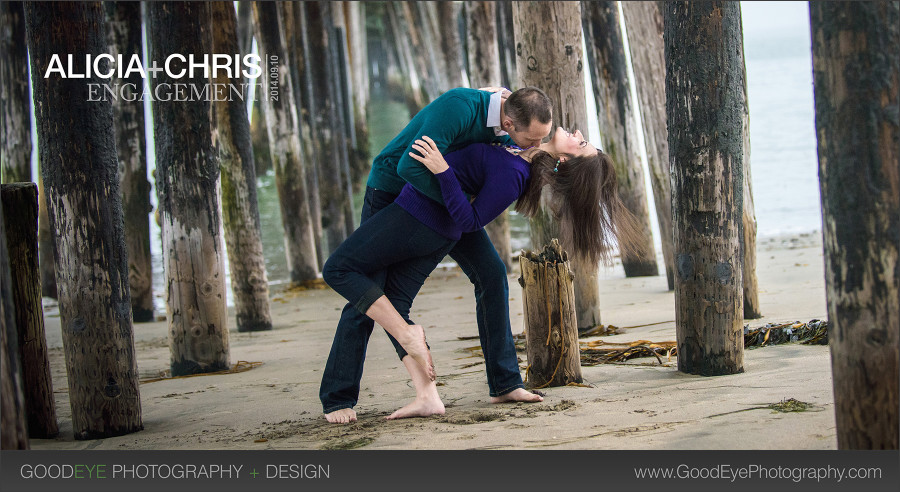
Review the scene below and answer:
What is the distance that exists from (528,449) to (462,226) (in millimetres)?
952

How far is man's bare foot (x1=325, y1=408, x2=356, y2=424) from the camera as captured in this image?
3.96 meters

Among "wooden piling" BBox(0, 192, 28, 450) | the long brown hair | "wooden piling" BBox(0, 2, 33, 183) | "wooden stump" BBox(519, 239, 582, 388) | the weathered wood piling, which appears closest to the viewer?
"wooden piling" BBox(0, 192, 28, 450)

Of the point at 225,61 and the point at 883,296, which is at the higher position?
the point at 225,61

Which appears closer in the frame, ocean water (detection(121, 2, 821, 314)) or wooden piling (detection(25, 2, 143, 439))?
wooden piling (detection(25, 2, 143, 439))

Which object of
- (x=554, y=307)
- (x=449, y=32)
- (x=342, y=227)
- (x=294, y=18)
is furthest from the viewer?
(x=449, y=32)

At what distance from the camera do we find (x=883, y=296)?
282 centimetres

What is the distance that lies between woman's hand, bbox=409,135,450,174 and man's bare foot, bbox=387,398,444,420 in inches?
38.4

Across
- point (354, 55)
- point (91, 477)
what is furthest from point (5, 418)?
point (354, 55)

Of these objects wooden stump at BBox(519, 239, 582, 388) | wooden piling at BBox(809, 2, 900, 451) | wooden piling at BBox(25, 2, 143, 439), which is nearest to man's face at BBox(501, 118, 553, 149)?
wooden stump at BBox(519, 239, 582, 388)

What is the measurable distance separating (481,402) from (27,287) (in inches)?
77.9

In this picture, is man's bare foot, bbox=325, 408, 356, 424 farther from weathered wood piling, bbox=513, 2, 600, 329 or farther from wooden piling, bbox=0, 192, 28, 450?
weathered wood piling, bbox=513, 2, 600, 329

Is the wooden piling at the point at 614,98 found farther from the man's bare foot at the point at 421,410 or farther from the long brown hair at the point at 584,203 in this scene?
the man's bare foot at the point at 421,410

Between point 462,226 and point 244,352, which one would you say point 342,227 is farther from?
point 462,226

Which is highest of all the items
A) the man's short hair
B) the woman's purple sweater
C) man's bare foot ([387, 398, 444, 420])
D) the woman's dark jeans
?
the man's short hair
